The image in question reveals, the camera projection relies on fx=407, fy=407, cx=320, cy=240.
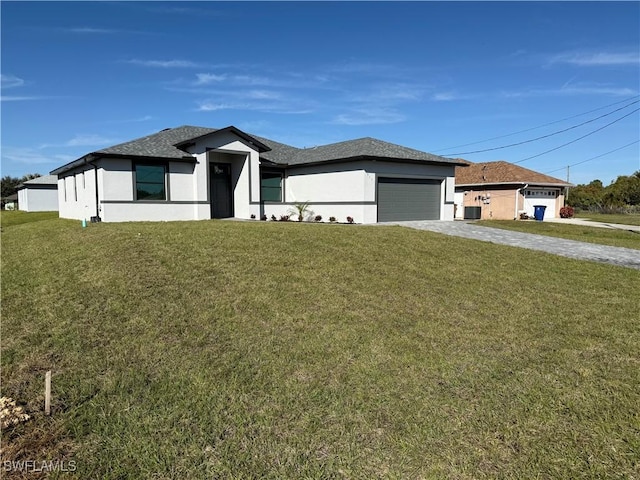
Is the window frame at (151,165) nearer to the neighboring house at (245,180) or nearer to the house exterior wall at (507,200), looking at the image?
the neighboring house at (245,180)

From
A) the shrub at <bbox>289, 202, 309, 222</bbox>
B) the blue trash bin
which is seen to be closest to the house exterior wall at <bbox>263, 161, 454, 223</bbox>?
the shrub at <bbox>289, 202, 309, 222</bbox>

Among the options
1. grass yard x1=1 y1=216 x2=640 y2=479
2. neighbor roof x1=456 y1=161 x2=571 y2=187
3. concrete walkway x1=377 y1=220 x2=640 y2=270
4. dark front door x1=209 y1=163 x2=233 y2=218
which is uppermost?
neighbor roof x1=456 y1=161 x2=571 y2=187

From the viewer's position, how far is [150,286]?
7047 millimetres

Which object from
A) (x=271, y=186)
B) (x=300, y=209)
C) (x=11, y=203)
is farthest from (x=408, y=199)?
(x=11, y=203)

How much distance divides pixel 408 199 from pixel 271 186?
7554 millimetres

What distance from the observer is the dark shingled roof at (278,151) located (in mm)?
18109

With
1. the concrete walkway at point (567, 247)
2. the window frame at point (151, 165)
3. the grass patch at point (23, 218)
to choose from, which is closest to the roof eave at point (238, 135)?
the window frame at point (151, 165)

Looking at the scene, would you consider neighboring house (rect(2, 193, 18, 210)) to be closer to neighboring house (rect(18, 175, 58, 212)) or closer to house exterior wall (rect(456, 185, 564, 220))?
neighboring house (rect(18, 175, 58, 212))

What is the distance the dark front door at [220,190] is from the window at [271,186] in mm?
1789

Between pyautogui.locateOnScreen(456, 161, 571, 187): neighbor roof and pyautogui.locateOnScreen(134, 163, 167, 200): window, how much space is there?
74.9 feet

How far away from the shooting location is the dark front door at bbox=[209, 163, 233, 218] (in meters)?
21.2

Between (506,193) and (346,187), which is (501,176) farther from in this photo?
(346,187)

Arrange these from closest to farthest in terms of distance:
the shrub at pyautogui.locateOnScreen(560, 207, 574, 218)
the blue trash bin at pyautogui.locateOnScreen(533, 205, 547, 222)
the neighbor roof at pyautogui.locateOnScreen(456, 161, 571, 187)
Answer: the blue trash bin at pyautogui.locateOnScreen(533, 205, 547, 222), the neighbor roof at pyautogui.locateOnScreen(456, 161, 571, 187), the shrub at pyautogui.locateOnScreen(560, 207, 574, 218)

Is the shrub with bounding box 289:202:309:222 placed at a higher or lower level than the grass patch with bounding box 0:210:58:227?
higher
